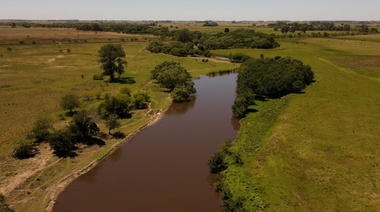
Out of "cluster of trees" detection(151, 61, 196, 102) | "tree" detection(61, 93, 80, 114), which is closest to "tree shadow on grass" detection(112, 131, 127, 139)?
"tree" detection(61, 93, 80, 114)

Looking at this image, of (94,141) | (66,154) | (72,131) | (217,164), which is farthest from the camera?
(94,141)

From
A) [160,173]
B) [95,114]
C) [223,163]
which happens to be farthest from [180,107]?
[223,163]

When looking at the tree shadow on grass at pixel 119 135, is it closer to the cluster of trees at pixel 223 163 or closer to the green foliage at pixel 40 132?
the green foliage at pixel 40 132

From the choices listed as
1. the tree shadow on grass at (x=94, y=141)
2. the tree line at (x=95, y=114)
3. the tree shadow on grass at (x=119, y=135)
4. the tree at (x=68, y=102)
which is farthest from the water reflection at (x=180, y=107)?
the tree shadow on grass at (x=94, y=141)

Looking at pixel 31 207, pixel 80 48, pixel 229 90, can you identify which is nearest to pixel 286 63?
pixel 229 90

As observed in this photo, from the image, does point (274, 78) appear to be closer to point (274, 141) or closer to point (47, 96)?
point (274, 141)
